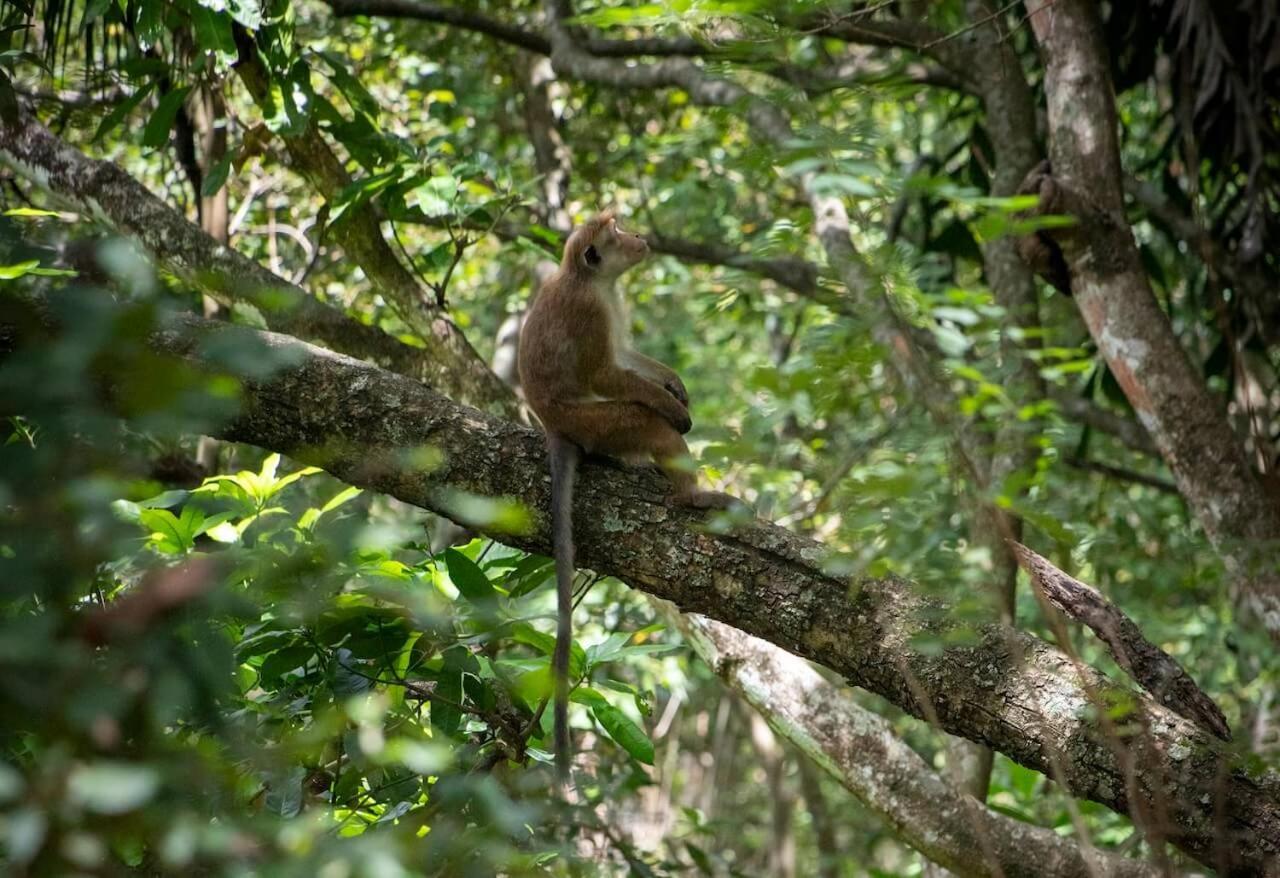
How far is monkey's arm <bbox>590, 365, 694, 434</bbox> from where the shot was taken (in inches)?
143

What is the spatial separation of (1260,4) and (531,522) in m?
3.63

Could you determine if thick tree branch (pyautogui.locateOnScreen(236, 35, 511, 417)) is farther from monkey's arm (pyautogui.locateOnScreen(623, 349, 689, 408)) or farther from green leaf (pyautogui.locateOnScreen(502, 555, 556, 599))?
green leaf (pyautogui.locateOnScreen(502, 555, 556, 599))

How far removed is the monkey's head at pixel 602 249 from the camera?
4.10 meters

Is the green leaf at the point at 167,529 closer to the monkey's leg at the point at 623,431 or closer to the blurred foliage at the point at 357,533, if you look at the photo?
the blurred foliage at the point at 357,533

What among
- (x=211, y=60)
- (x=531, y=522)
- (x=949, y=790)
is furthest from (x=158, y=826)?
(x=211, y=60)

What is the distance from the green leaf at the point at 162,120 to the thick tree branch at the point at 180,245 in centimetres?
25

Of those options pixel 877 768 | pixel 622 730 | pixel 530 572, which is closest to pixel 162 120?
pixel 530 572

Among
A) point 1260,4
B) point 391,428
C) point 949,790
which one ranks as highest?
point 1260,4

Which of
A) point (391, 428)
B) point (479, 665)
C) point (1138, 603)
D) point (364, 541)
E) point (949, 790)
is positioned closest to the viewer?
point (364, 541)

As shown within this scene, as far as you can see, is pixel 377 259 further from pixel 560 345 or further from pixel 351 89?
pixel 560 345

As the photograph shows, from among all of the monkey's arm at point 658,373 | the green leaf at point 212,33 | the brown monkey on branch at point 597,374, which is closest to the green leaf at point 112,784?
the brown monkey on branch at point 597,374

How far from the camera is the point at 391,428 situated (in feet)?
8.48

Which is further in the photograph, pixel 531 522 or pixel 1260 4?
pixel 1260 4

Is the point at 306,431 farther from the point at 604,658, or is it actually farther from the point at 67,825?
the point at 67,825
